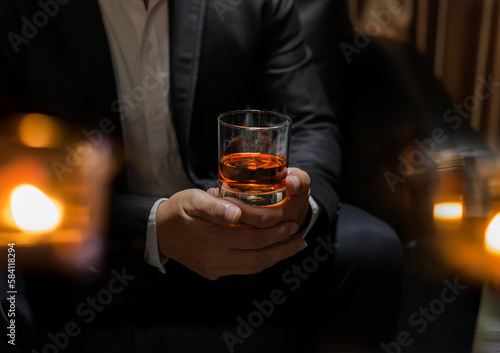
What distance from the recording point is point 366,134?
4.69 ft

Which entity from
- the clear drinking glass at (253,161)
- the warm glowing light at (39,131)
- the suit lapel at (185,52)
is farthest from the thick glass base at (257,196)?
the warm glowing light at (39,131)

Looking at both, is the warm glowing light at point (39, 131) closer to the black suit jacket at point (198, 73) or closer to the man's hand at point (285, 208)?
the black suit jacket at point (198, 73)

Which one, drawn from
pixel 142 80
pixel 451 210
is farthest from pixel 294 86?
pixel 451 210

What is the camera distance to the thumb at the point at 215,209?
88cm

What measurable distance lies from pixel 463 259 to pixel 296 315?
40 cm

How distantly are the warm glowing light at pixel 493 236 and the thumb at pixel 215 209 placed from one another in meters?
0.65

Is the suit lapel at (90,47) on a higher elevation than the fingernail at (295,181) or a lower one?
higher

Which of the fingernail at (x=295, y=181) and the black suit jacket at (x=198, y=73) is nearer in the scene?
the fingernail at (x=295, y=181)

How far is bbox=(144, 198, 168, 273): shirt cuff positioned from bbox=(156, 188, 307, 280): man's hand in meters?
0.01

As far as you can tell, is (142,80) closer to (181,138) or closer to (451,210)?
(181,138)

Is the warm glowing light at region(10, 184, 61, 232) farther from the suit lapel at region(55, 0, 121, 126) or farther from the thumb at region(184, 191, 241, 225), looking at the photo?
the thumb at region(184, 191, 241, 225)

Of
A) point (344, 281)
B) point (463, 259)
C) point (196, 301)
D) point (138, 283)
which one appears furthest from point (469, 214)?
point (138, 283)

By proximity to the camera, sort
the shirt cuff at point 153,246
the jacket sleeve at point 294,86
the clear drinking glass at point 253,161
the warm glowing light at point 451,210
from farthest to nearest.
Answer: the jacket sleeve at point 294,86
the warm glowing light at point 451,210
the shirt cuff at point 153,246
the clear drinking glass at point 253,161

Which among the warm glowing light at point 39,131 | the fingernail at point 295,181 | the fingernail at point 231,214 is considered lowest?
the fingernail at point 231,214
